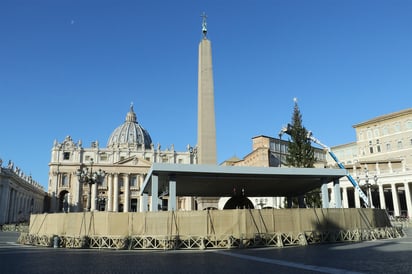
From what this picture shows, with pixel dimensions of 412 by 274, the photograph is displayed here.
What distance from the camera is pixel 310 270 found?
31.5ft

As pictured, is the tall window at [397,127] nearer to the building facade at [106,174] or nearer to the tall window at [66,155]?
the building facade at [106,174]

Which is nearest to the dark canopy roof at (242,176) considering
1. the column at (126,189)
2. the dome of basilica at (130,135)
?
the column at (126,189)

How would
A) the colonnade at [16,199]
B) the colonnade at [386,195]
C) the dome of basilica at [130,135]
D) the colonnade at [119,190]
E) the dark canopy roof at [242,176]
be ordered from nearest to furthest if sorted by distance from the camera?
the dark canopy roof at [242,176], the colonnade at [386,195], the colonnade at [16,199], the colonnade at [119,190], the dome of basilica at [130,135]

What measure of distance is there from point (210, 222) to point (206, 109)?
27.0 ft

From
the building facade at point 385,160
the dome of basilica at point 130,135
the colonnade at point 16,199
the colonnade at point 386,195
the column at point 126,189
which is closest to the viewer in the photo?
the colonnade at point 386,195

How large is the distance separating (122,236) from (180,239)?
3163mm

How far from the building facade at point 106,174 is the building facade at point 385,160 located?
41.4 m

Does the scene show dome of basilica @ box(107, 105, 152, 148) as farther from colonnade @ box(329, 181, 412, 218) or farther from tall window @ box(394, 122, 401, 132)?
tall window @ box(394, 122, 401, 132)

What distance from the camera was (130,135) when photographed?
385ft

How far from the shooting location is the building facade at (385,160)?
53.1 meters

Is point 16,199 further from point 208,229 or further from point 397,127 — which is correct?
point 397,127

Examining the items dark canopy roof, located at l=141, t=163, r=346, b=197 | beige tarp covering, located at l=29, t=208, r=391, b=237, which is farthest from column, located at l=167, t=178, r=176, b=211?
beige tarp covering, located at l=29, t=208, r=391, b=237

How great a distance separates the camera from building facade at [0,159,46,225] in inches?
2167

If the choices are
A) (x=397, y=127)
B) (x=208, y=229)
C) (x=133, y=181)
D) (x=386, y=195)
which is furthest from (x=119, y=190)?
(x=208, y=229)
